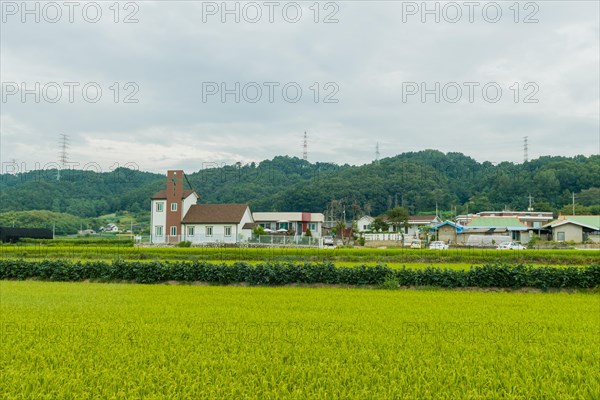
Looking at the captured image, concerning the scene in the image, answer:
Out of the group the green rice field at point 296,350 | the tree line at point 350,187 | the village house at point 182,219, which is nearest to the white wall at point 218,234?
the village house at point 182,219

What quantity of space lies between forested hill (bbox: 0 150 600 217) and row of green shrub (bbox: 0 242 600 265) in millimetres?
29473

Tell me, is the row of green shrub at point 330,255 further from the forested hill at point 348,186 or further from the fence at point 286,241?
the forested hill at point 348,186

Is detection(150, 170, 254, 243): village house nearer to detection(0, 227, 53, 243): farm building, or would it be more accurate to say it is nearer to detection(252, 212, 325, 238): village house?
detection(0, 227, 53, 243): farm building

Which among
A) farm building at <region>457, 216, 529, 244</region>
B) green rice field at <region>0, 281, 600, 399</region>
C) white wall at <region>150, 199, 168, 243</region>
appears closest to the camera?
green rice field at <region>0, 281, 600, 399</region>

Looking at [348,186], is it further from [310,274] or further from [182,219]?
[310,274]

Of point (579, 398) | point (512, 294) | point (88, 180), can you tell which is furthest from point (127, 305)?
point (88, 180)

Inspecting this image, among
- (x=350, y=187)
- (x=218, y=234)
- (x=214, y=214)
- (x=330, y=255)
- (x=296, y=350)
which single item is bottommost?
(x=330, y=255)

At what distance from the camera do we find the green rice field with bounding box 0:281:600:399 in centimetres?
536

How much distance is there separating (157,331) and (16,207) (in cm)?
5742

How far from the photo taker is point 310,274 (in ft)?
58.6

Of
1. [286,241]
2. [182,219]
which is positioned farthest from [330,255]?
[182,219]

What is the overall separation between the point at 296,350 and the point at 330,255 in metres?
20.2

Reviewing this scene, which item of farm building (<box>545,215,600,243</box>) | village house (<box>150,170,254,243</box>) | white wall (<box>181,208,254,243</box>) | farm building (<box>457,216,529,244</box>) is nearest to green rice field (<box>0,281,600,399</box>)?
white wall (<box>181,208,254,243</box>)

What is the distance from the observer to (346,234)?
172ft
